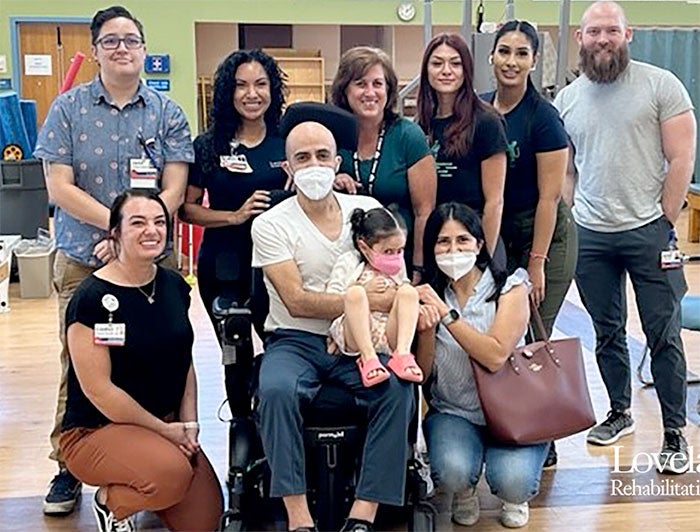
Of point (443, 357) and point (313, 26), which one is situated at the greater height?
point (313, 26)

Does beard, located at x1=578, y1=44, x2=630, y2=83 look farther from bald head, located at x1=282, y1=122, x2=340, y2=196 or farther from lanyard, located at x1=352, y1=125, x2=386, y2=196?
bald head, located at x1=282, y1=122, x2=340, y2=196

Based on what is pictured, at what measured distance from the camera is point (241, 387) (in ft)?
9.96

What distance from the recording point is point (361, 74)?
9.32 ft

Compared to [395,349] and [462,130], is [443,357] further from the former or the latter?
[462,130]

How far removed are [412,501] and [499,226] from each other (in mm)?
915

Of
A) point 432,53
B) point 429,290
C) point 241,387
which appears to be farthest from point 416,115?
point 241,387

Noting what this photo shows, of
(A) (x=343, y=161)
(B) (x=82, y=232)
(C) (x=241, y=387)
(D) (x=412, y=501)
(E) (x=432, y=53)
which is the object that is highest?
(E) (x=432, y=53)

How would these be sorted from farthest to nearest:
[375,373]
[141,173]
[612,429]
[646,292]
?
[612,429] < [646,292] < [141,173] < [375,373]

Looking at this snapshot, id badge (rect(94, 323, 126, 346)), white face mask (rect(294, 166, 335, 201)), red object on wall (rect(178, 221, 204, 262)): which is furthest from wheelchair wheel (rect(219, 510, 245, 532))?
red object on wall (rect(178, 221, 204, 262))

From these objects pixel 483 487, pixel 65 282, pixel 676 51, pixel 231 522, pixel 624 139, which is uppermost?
pixel 676 51

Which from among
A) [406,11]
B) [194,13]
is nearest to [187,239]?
[194,13]

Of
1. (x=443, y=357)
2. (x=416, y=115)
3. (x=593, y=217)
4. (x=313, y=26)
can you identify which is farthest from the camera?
(x=313, y=26)

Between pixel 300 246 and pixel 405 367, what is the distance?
1.58ft

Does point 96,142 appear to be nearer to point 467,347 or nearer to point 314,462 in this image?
point 314,462
